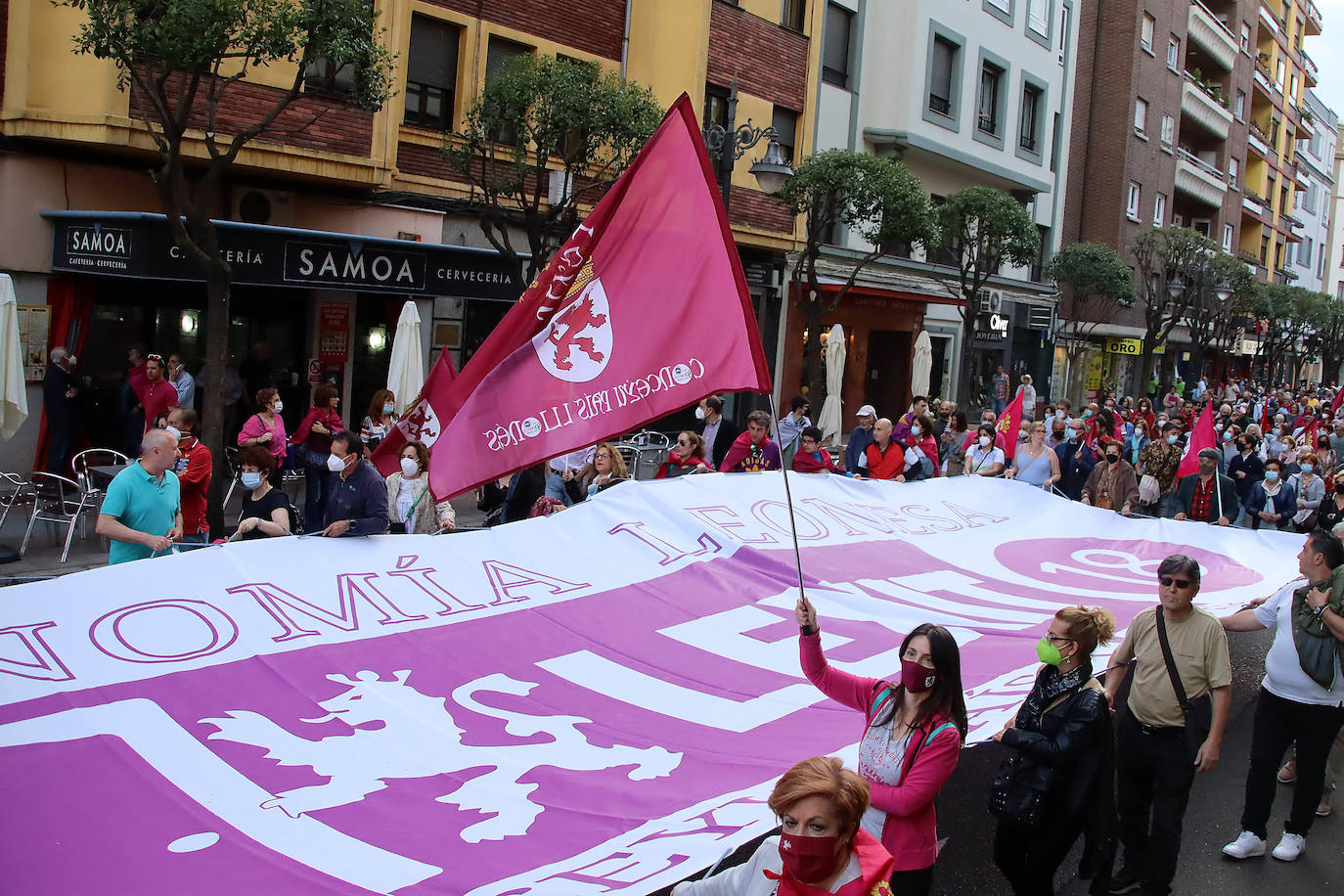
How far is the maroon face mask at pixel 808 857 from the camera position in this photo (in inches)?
123

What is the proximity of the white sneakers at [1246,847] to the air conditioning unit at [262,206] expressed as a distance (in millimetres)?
14538

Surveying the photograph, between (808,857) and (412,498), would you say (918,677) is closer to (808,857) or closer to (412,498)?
(808,857)

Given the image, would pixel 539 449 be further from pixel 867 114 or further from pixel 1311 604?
pixel 867 114

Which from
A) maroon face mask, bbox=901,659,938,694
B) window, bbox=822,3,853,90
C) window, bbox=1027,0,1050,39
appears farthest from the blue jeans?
window, bbox=1027,0,1050,39

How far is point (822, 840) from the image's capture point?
10.3 feet

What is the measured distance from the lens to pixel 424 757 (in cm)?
499

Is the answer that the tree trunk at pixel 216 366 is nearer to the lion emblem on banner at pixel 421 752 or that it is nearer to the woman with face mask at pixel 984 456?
the lion emblem on banner at pixel 421 752

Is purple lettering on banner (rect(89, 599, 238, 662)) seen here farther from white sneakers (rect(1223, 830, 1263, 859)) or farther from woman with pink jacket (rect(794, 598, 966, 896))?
white sneakers (rect(1223, 830, 1263, 859))

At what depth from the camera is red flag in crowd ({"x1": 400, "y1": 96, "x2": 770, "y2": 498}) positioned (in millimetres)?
5316

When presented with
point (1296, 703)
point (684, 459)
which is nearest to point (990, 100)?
point (684, 459)

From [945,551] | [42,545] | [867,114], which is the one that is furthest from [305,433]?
[867,114]

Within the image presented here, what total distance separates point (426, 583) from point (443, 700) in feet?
3.99

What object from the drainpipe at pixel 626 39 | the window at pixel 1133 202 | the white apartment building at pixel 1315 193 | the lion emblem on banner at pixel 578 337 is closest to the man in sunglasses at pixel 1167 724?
the lion emblem on banner at pixel 578 337

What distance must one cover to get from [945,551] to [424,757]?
6.23 metres
